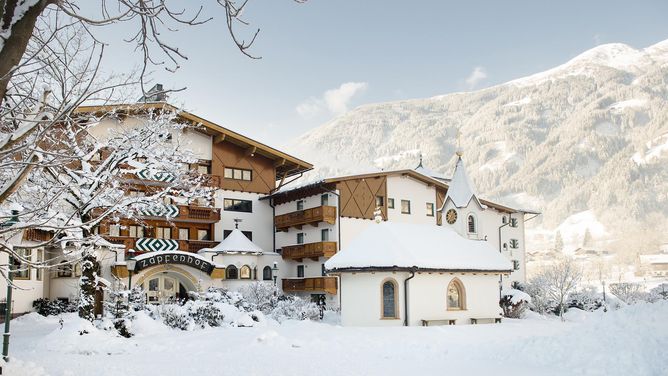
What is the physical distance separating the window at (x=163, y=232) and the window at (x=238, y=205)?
4124 millimetres

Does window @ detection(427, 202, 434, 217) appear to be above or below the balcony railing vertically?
above

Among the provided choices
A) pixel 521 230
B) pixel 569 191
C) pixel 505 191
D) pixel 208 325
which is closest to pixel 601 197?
pixel 569 191

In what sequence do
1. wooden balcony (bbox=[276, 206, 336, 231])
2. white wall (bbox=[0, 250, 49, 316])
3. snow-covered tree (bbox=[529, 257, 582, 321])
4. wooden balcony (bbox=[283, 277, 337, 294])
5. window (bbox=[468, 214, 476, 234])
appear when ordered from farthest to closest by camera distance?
snow-covered tree (bbox=[529, 257, 582, 321])
wooden balcony (bbox=[276, 206, 336, 231])
wooden balcony (bbox=[283, 277, 337, 294])
window (bbox=[468, 214, 476, 234])
white wall (bbox=[0, 250, 49, 316])

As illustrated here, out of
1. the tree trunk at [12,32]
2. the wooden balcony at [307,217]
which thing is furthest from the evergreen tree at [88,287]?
the wooden balcony at [307,217]

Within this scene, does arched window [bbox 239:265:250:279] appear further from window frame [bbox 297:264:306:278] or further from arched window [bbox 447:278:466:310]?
arched window [bbox 447:278:466:310]

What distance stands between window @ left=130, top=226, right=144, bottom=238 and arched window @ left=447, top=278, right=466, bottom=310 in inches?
759

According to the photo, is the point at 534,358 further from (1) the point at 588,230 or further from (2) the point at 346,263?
(1) the point at 588,230

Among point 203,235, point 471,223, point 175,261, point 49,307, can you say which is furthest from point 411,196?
point 49,307

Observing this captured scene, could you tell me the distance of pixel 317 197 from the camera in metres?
41.9

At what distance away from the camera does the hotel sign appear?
113ft

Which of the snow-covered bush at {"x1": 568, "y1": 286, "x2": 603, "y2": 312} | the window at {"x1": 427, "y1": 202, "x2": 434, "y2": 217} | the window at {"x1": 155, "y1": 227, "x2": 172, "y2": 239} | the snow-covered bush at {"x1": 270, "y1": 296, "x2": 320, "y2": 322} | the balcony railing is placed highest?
the window at {"x1": 427, "y1": 202, "x2": 434, "y2": 217}

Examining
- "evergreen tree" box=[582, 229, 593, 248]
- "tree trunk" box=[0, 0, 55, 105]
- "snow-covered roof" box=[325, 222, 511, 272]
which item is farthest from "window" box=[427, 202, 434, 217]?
"evergreen tree" box=[582, 229, 593, 248]

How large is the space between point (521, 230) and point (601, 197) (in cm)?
13682

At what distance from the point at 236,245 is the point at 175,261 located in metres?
5.03
